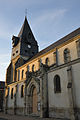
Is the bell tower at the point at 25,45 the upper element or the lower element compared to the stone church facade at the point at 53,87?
upper

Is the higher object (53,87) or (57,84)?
(57,84)

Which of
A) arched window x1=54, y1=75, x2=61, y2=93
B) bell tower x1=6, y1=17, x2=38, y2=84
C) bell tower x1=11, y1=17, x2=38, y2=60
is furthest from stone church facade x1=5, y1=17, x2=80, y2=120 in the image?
bell tower x1=11, y1=17, x2=38, y2=60

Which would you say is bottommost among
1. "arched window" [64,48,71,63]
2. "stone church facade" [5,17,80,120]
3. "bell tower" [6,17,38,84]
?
"stone church facade" [5,17,80,120]

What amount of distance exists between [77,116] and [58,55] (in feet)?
37.5

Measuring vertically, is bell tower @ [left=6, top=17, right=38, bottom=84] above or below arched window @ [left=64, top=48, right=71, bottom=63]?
above

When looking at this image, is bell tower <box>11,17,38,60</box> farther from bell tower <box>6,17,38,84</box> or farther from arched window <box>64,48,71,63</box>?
arched window <box>64,48,71,63</box>

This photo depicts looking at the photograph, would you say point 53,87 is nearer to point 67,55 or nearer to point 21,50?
point 67,55

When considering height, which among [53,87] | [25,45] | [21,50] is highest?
[25,45]

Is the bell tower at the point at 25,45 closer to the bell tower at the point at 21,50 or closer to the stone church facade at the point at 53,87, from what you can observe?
the bell tower at the point at 21,50

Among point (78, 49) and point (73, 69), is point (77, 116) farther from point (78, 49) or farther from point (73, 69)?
point (78, 49)

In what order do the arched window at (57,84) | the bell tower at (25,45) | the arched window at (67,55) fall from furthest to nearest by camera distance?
the bell tower at (25,45)
the arched window at (67,55)
the arched window at (57,84)

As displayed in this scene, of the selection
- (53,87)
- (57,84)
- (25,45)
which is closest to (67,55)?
(57,84)

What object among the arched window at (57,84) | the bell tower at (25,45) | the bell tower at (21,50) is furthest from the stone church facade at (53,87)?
the bell tower at (25,45)

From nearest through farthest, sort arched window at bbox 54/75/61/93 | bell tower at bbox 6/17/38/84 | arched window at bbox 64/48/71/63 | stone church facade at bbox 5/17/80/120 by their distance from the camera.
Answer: stone church facade at bbox 5/17/80/120 → arched window at bbox 54/75/61/93 → arched window at bbox 64/48/71/63 → bell tower at bbox 6/17/38/84
